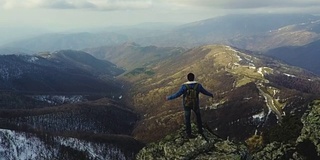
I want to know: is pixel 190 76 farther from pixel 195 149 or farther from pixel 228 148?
pixel 228 148

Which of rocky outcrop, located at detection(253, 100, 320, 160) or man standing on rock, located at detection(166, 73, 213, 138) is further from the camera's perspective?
rocky outcrop, located at detection(253, 100, 320, 160)

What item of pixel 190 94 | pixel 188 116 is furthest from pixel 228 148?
pixel 190 94

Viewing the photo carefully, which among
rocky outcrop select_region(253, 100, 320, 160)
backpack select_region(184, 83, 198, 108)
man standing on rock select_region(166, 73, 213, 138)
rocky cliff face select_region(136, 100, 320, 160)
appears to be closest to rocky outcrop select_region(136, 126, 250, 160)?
rocky cliff face select_region(136, 100, 320, 160)

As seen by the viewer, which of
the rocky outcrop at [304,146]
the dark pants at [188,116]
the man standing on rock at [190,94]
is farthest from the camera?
the rocky outcrop at [304,146]

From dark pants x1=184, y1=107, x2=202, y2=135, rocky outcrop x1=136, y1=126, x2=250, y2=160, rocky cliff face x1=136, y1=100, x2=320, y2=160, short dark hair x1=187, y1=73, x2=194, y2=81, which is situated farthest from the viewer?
dark pants x1=184, y1=107, x2=202, y2=135

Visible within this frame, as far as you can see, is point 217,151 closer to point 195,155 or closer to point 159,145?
point 195,155

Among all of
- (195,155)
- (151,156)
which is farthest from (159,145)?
(195,155)

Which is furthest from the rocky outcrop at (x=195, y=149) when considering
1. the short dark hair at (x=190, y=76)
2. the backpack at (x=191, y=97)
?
the short dark hair at (x=190, y=76)

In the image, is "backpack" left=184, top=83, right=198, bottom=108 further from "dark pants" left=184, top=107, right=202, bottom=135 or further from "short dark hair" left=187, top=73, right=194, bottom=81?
"short dark hair" left=187, top=73, right=194, bottom=81

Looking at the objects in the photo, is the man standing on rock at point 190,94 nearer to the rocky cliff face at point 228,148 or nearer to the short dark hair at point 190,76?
the short dark hair at point 190,76
